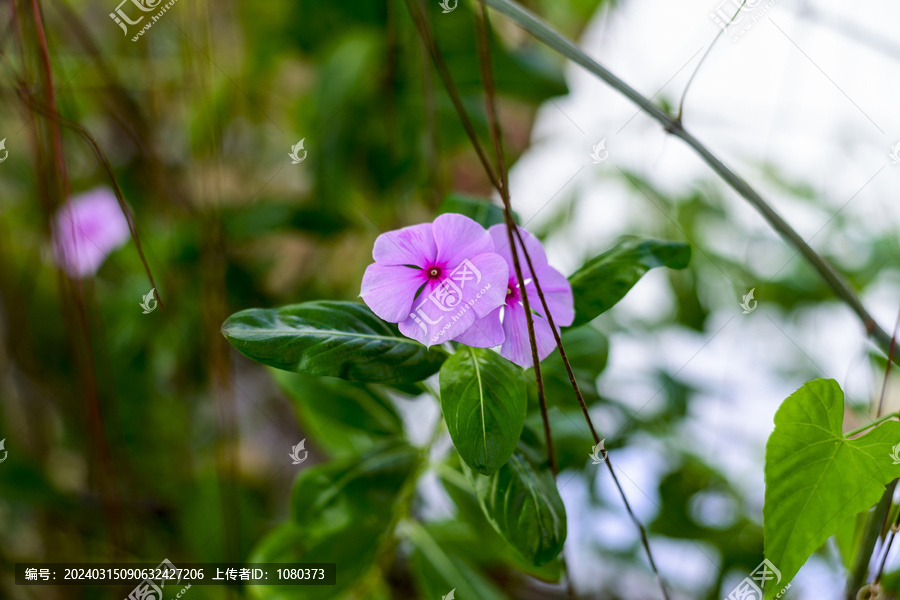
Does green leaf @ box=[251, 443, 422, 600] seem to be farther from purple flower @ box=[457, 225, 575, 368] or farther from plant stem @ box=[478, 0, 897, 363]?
plant stem @ box=[478, 0, 897, 363]

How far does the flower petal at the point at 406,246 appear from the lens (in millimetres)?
300

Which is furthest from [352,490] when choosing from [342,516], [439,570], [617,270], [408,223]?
[408,223]

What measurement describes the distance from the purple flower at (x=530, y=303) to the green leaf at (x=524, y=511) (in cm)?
6

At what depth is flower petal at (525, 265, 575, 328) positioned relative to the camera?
12.7 inches

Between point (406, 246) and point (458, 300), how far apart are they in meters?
0.04

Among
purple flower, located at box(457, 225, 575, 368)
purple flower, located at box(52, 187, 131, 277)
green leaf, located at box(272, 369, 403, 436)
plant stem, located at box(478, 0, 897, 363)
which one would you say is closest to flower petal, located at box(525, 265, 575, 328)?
purple flower, located at box(457, 225, 575, 368)

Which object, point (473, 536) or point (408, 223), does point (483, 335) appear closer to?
point (473, 536)

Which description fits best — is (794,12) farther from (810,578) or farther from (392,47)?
(810,578)

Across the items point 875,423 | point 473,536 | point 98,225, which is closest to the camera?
point 875,423

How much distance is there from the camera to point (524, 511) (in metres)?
0.30

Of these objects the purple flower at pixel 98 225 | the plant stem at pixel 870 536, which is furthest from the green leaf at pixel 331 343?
the purple flower at pixel 98 225

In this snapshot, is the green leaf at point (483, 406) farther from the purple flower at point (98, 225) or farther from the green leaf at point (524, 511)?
the purple flower at point (98, 225)

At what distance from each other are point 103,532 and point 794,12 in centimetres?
102

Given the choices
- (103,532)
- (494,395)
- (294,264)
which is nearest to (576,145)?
(294,264)
